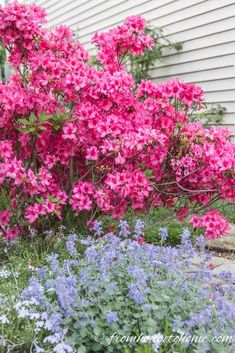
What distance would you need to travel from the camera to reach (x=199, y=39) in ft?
23.4

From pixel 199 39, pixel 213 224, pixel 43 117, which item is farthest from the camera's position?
pixel 199 39

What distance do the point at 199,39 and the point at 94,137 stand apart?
170 inches

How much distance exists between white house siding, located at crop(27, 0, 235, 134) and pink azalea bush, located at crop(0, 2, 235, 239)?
10.5 ft

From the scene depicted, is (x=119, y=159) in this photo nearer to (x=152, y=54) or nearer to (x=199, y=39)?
(x=199, y=39)

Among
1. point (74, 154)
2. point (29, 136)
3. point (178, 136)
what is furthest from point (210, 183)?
point (29, 136)

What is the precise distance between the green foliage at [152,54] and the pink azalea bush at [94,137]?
4.10 m

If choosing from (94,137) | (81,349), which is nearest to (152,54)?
(94,137)

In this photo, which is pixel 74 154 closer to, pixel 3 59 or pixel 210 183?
pixel 210 183

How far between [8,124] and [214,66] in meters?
4.02

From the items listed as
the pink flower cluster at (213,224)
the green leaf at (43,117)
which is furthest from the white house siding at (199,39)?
the green leaf at (43,117)

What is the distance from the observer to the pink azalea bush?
3234 millimetres

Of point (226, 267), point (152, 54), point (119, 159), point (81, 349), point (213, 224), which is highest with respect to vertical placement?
point (152, 54)

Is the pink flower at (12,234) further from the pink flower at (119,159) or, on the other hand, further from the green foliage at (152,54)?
the green foliage at (152,54)

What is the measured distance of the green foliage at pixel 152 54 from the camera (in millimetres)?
7684
